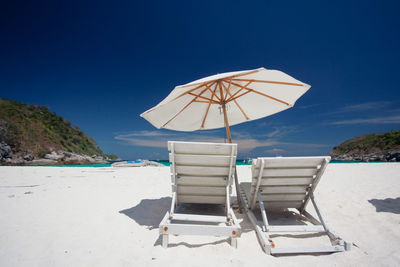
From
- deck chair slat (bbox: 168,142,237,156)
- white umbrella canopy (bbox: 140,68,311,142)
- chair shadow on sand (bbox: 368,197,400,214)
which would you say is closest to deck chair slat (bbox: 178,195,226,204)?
deck chair slat (bbox: 168,142,237,156)

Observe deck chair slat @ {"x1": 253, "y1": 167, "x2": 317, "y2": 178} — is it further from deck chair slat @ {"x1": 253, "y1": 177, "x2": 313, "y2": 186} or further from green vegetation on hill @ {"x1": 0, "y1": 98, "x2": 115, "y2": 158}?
green vegetation on hill @ {"x1": 0, "y1": 98, "x2": 115, "y2": 158}

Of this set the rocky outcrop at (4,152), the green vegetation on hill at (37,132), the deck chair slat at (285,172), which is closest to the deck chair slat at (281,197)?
the deck chair slat at (285,172)

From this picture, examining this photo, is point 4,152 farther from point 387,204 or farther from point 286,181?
point 387,204

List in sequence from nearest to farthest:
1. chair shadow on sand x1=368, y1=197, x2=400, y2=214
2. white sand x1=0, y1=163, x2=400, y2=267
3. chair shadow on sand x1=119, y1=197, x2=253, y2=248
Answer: white sand x1=0, y1=163, x2=400, y2=267, chair shadow on sand x1=119, y1=197, x2=253, y2=248, chair shadow on sand x1=368, y1=197, x2=400, y2=214

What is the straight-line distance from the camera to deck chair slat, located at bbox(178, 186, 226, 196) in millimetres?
2744

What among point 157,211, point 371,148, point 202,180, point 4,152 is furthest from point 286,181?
point 371,148

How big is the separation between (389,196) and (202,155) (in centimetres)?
466

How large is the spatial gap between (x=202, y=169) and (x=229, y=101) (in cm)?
193

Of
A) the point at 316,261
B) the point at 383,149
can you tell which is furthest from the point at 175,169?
the point at 383,149

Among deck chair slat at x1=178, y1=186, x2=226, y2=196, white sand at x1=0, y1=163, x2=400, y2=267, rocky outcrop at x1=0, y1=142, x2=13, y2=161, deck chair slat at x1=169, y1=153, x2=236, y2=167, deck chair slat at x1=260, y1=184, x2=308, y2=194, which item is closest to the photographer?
white sand at x1=0, y1=163, x2=400, y2=267

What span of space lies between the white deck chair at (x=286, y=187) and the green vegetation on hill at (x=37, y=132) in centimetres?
4189

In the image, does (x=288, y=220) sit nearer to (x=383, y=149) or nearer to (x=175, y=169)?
(x=175, y=169)

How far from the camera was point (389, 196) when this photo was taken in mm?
4020

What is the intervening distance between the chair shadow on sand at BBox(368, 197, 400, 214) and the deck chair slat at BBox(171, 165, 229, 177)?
121 inches
